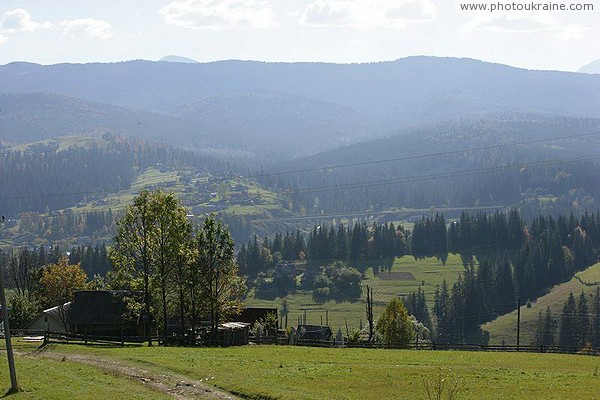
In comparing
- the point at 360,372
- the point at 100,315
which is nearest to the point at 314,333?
the point at 100,315

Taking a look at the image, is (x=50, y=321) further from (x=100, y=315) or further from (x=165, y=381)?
(x=165, y=381)

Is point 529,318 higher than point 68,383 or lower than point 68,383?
lower

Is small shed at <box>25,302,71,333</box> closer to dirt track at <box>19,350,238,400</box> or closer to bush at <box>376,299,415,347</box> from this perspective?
dirt track at <box>19,350,238,400</box>

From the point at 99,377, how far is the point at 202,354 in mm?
13107

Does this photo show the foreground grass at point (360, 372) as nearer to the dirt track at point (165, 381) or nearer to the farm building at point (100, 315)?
the dirt track at point (165, 381)

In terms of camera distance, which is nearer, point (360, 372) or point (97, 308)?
point (360, 372)

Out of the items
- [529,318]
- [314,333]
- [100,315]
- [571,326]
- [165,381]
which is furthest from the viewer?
[529,318]

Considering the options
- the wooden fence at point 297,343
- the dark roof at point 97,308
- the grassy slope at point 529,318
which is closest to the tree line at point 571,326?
the grassy slope at point 529,318

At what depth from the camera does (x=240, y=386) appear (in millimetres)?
39531

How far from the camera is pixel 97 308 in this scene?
83625mm

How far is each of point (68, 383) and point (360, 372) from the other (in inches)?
675

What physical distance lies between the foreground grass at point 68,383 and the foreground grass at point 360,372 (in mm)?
3736

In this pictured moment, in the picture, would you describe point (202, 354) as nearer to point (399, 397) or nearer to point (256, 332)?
point (399, 397)

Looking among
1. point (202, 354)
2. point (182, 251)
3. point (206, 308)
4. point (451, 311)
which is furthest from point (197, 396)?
point (451, 311)
